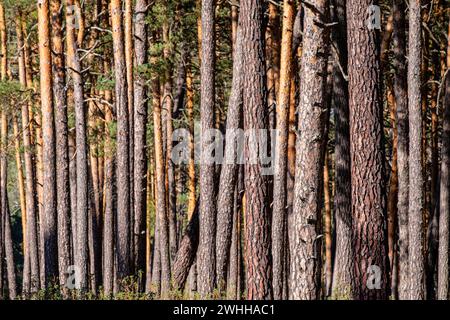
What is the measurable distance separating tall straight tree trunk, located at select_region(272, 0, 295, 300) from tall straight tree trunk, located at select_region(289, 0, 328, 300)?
588 centimetres

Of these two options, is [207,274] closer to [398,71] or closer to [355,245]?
[355,245]

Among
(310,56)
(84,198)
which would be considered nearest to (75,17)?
(84,198)

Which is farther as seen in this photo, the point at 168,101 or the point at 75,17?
the point at 168,101

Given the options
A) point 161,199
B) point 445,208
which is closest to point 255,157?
point 445,208

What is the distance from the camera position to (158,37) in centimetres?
2686

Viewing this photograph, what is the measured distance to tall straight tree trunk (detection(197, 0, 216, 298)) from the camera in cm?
1486

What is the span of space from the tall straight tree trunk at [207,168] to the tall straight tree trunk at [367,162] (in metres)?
4.45

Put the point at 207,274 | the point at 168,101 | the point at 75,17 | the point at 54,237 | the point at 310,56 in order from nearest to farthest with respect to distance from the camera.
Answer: the point at 310,56 < the point at 207,274 < the point at 54,237 < the point at 75,17 < the point at 168,101

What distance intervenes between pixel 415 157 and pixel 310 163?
5.57m

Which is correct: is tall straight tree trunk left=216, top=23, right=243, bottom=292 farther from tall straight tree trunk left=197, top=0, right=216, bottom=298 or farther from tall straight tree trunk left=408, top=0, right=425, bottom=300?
tall straight tree trunk left=408, top=0, right=425, bottom=300

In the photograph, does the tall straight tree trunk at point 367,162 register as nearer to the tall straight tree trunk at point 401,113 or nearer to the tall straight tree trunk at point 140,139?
the tall straight tree trunk at point 401,113

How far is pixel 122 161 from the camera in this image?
1783 cm

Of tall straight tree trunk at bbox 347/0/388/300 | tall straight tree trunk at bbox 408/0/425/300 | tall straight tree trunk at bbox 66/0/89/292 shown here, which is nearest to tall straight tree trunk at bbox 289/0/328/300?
tall straight tree trunk at bbox 347/0/388/300

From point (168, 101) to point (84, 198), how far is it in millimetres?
7952
